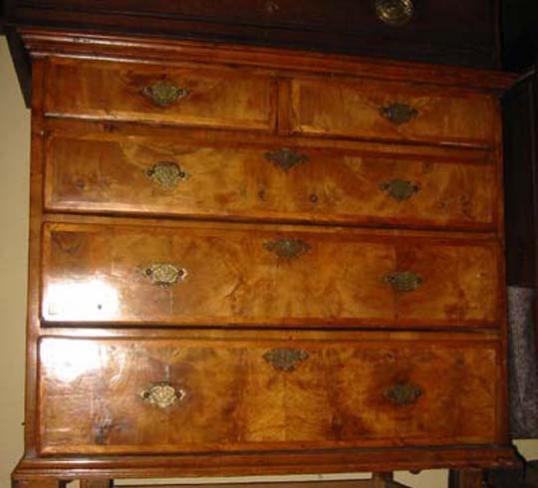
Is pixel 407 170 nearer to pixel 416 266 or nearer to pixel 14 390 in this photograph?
pixel 416 266

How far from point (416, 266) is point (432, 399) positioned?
359mm

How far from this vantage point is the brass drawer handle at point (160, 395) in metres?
1.32

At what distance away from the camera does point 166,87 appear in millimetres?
1386

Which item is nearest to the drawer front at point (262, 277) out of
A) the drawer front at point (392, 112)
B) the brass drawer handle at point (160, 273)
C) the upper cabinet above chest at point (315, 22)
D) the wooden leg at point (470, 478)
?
the brass drawer handle at point (160, 273)

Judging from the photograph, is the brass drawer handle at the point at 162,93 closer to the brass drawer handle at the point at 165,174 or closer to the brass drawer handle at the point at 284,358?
the brass drawer handle at the point at 165,174

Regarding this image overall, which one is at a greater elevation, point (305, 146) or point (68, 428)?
point (305, 146)

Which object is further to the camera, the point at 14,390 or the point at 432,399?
the point at 14,390

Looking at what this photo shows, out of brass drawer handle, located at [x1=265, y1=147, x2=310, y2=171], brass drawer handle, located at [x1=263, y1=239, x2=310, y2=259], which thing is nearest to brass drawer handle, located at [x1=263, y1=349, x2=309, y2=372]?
brass drawer handle, located at [x1=263, y1=239, x2=310, y2=259]

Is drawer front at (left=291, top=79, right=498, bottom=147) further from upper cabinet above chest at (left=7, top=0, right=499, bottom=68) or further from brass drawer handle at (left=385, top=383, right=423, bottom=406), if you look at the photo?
brass drawer handle at (left=385, top=383, right=423, bottom=406)

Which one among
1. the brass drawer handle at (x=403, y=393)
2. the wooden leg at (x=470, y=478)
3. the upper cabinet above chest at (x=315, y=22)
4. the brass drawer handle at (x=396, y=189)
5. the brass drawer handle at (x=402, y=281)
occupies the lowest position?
the wooden leg at (x=470, y=478)

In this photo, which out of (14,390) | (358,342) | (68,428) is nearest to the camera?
(68,428)

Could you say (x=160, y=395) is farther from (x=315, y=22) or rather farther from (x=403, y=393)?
(x=315, y=22)

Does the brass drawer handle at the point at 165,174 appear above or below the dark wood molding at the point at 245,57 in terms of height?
below

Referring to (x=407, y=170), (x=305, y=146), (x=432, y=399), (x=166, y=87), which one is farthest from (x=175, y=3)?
(x=432, y=399)
